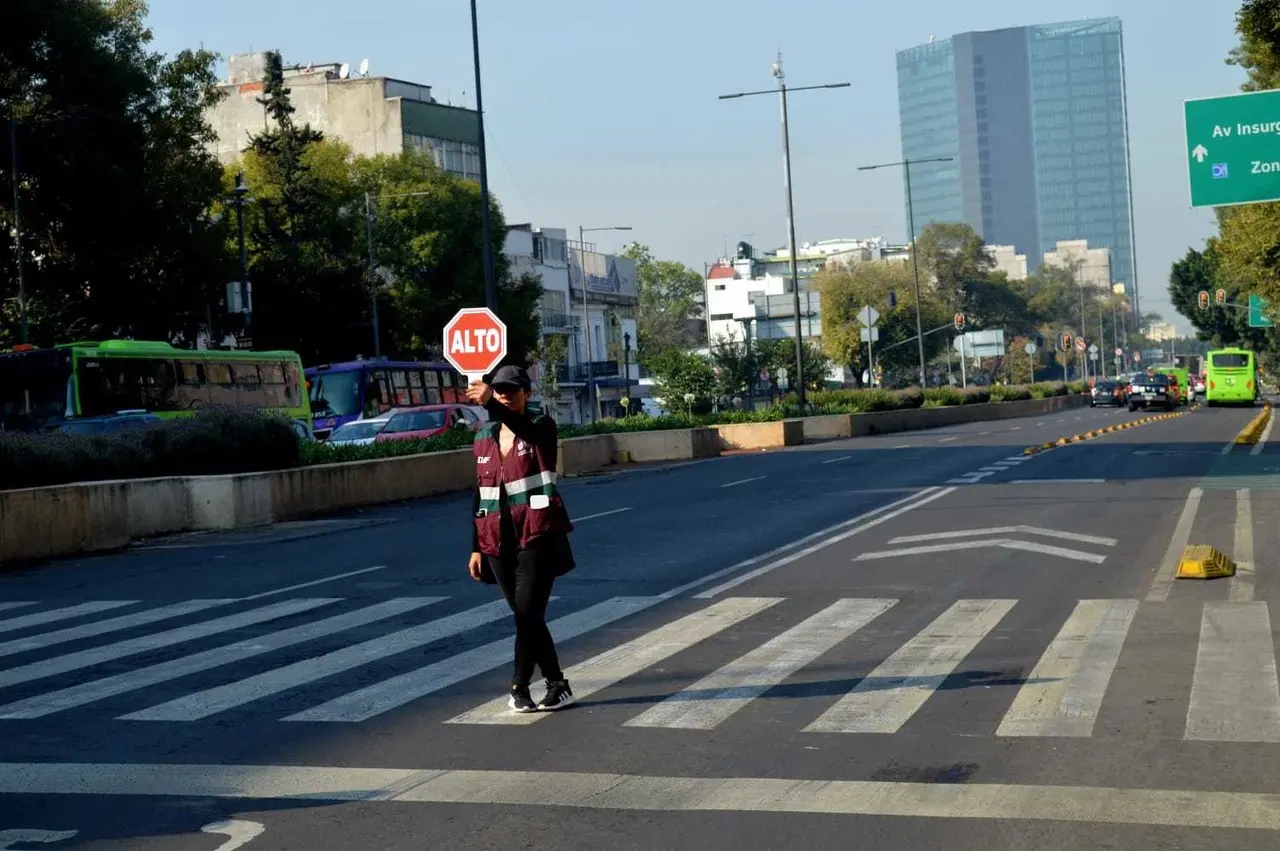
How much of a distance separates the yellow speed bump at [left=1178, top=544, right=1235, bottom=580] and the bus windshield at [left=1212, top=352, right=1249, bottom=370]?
6196cm

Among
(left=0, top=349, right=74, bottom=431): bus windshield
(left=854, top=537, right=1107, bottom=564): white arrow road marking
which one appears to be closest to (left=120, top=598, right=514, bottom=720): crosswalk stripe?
(left=854, top=537, right=1107, bottom=564): white arrow road marking

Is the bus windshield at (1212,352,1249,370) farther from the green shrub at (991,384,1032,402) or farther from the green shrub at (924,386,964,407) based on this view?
the green shrub at (924,386,964,407)

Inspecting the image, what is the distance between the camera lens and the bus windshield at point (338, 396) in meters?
49.4

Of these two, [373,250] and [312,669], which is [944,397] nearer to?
[373,250]

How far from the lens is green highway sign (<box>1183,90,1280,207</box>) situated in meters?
26.5

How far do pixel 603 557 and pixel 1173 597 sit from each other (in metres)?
6.08

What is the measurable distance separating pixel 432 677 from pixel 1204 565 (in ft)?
22.7

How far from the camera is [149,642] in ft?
38.4

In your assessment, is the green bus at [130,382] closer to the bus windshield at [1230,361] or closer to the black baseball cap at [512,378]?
the black baseball cap at [512,378]

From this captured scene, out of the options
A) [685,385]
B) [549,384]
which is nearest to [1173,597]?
[685,385]

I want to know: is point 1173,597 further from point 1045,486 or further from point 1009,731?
point 1045,486

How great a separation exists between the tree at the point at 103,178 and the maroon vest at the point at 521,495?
40129 millimetres

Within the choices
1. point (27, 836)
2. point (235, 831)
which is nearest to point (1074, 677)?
point (235, 831)

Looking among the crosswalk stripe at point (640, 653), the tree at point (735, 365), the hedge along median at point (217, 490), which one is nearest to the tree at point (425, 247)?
the tree at point (735, 365)
